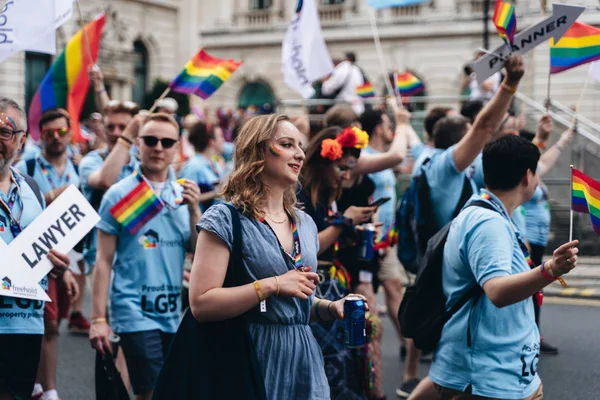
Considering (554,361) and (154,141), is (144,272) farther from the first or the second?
(554,361)

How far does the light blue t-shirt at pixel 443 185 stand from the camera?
5605 millimetres

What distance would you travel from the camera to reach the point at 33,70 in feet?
99.6

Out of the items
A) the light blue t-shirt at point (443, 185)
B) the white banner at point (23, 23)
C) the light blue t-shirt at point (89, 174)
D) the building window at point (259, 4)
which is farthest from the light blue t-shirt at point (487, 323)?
the building window at point (259, 4)

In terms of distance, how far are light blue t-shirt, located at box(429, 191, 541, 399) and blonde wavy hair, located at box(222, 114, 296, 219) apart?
997mm

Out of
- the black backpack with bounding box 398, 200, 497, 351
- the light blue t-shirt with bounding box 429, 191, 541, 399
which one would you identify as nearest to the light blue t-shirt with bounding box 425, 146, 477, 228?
the black backpack with bounding box 398, 200, 497, 351

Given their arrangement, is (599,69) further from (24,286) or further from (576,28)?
(24,286)

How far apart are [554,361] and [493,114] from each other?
3.58m

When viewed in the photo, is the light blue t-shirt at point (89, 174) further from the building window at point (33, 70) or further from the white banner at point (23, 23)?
the building window at point (33, 70)

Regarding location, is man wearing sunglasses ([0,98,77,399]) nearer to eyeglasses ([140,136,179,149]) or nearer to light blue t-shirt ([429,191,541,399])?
eyeglasses ([140,136,179,149])

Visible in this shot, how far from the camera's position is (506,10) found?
16.6 feet

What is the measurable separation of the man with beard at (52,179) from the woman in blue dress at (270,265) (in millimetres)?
2610

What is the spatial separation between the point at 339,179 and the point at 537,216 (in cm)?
347

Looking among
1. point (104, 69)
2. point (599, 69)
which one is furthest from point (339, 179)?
point (104, 69)

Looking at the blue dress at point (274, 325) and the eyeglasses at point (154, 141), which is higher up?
the eyeglasses at point (154, 141)
